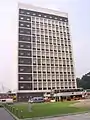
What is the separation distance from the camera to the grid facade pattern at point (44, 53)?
11362 cm

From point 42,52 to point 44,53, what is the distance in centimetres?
123

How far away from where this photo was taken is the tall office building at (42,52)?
11269 centimetres

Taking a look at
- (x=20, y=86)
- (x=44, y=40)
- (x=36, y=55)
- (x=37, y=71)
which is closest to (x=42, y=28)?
(x=44, y=40)

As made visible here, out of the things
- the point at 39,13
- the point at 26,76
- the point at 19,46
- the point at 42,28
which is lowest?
the point at 26,76

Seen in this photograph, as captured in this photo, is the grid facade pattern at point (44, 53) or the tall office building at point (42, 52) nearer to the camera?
the tall office building at point (42, 52)

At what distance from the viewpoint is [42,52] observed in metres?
121

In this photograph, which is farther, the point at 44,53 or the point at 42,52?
the point at 44,53

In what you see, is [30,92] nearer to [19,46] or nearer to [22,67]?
[22,67]

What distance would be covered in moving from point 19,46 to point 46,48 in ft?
53.4

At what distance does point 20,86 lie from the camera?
108750mm

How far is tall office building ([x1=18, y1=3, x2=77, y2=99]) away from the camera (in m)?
113

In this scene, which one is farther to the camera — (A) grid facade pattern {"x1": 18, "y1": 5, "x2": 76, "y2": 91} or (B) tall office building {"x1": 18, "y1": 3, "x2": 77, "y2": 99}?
(A) grid facade pattern {"x1": 18, "y1": 5, "x2": 76, "y2": 91}

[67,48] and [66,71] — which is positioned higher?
[67,48]

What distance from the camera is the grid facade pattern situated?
11362 centimetres
